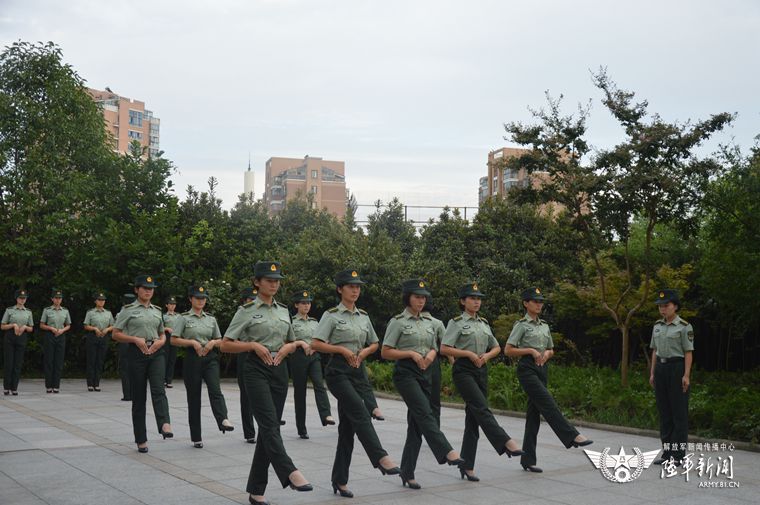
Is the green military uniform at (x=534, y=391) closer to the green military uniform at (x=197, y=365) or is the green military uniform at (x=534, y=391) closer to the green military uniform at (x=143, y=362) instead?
the green military uniform at (x=197, y=365)

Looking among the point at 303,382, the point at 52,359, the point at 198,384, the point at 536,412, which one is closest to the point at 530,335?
the point at 536,412

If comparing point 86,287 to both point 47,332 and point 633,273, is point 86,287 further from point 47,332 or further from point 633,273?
point 633,273

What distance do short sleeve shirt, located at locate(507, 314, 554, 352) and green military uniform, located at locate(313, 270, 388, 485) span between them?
200 cm

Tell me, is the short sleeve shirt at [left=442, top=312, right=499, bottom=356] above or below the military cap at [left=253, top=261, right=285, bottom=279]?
below

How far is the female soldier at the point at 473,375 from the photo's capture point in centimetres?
853

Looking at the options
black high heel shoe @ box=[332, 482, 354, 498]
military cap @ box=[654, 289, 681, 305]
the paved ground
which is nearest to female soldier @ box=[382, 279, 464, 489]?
the paved ground

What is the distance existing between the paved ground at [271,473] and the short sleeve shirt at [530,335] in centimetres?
135

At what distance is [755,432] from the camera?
10789 millimetres

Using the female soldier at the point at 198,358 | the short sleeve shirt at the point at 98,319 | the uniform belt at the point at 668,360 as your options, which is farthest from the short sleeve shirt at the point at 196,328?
the short sleeve shirt at the point at 98,319

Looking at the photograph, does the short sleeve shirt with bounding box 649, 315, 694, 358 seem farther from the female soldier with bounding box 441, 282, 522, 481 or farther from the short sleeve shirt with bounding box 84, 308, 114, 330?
the short sleeve shirt with bounding box 84, 308, 114, 330

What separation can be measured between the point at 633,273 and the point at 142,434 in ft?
43.9

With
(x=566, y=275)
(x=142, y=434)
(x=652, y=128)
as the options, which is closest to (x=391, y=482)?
(x=142, y=434)

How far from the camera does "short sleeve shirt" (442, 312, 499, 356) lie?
8672 millimetres

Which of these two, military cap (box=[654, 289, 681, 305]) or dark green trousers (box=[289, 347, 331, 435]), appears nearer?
military cap (box=[654, 289, 681, 305])
